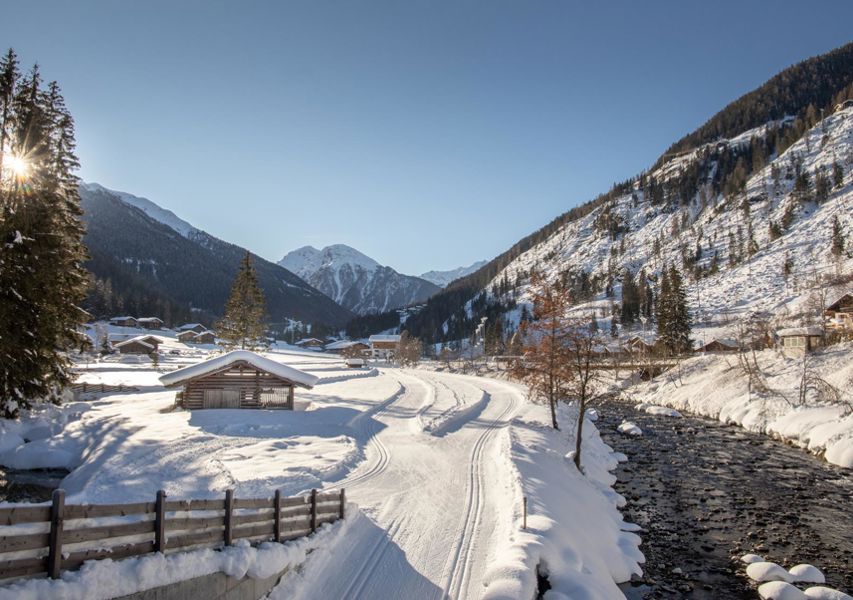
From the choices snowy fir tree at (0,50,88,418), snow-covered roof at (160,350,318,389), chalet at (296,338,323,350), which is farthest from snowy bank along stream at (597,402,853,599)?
chalet at (296,338,323,350)

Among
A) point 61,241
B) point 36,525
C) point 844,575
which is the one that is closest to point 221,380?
point 61,241

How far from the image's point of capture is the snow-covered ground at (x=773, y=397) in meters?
29.2

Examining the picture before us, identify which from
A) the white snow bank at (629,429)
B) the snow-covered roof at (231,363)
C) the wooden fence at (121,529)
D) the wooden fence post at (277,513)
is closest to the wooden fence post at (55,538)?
the wooden fence at (121,529)

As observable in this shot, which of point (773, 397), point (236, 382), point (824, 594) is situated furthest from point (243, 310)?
point (824, 594)

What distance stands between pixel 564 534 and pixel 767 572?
575cm

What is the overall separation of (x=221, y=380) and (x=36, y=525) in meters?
28.4

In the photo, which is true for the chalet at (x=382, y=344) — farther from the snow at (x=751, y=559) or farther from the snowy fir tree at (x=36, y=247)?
the snow at (x=751, y=559)

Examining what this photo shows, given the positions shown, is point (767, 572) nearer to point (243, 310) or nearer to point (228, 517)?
point (228, 517)

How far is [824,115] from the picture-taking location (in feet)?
587

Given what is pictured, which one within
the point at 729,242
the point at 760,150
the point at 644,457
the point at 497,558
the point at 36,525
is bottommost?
the point at 644,457

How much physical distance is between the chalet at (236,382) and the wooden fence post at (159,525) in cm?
2591

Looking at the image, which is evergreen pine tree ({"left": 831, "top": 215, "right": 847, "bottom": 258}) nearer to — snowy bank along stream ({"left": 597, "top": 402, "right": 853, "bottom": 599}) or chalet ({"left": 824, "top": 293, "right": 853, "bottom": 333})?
chalet ({"left": 824, "top": 293, "right": 853, "bottom": 333})

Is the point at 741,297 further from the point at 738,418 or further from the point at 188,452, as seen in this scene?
the point at 188,452

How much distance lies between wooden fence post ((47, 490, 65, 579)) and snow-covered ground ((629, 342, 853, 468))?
32.6 metres
